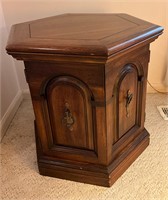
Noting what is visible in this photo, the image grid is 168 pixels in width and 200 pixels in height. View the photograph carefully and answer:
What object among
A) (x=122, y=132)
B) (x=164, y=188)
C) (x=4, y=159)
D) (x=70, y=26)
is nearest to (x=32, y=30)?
(x=70, y=26)

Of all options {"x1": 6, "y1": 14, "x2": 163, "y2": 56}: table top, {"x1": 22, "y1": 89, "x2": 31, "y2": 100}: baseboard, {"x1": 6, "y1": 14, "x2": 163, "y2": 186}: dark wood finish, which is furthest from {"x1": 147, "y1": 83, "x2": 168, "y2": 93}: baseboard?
{"x1": 22, "y1": 89, "x2": 31, "y2": 100}: baseboard

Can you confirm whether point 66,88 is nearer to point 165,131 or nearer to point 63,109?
point 63,109

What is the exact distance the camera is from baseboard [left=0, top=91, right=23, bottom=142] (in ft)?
5.12

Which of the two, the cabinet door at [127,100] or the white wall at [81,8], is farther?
the white wall at [81,8]

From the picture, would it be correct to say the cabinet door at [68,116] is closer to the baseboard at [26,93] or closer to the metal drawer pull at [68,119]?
the metal drawer pull at [68,119]

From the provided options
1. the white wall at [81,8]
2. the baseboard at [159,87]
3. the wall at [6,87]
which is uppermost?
the white wall at [81,8]

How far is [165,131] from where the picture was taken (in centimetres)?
150

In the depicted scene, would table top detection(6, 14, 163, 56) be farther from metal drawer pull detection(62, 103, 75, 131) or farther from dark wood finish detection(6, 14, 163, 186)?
metal drawer pull detection(62, 103, 75, 131)

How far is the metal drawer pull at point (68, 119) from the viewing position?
1038mm

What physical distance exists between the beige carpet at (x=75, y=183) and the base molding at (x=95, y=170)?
25mm

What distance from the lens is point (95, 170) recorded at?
1137 mm

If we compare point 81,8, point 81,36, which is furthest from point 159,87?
point 81,36

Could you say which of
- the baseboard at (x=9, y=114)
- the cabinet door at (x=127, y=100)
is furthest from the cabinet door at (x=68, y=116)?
the baseboard at (x=9, y=114)

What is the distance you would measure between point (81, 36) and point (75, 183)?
0.71 m
